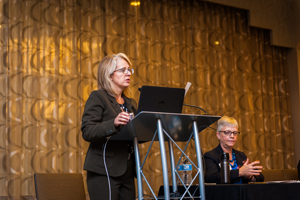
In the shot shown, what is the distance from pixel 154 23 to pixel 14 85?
1.97m

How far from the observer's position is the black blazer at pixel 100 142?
2.01 meters

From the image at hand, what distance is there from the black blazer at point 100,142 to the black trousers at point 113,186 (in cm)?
5

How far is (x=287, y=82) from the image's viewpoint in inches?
234

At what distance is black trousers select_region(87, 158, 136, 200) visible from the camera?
2.03m

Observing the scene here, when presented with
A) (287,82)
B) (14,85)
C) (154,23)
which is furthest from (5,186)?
(287,82)

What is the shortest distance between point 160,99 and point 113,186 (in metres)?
0.55

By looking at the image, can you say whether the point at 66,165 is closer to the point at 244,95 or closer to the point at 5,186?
the point at 5,186

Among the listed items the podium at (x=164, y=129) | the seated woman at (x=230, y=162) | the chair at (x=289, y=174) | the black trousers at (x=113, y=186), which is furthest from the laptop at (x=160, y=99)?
the chair at (x=289, y=174)

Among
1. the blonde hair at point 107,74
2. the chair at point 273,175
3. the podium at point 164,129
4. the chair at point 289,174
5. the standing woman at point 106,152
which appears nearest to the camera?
the podium at point 164,129

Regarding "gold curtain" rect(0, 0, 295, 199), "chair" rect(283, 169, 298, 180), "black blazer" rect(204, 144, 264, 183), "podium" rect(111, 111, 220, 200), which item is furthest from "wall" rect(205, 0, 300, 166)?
"podium" rect(111, 111, 220, 200)

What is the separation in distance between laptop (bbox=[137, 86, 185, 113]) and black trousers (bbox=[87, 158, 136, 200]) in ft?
1.44

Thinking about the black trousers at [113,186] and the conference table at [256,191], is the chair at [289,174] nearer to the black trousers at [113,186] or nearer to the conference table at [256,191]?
the conference table at [256,191]

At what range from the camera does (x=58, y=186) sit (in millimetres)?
2525

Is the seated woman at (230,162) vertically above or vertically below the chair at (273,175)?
above
